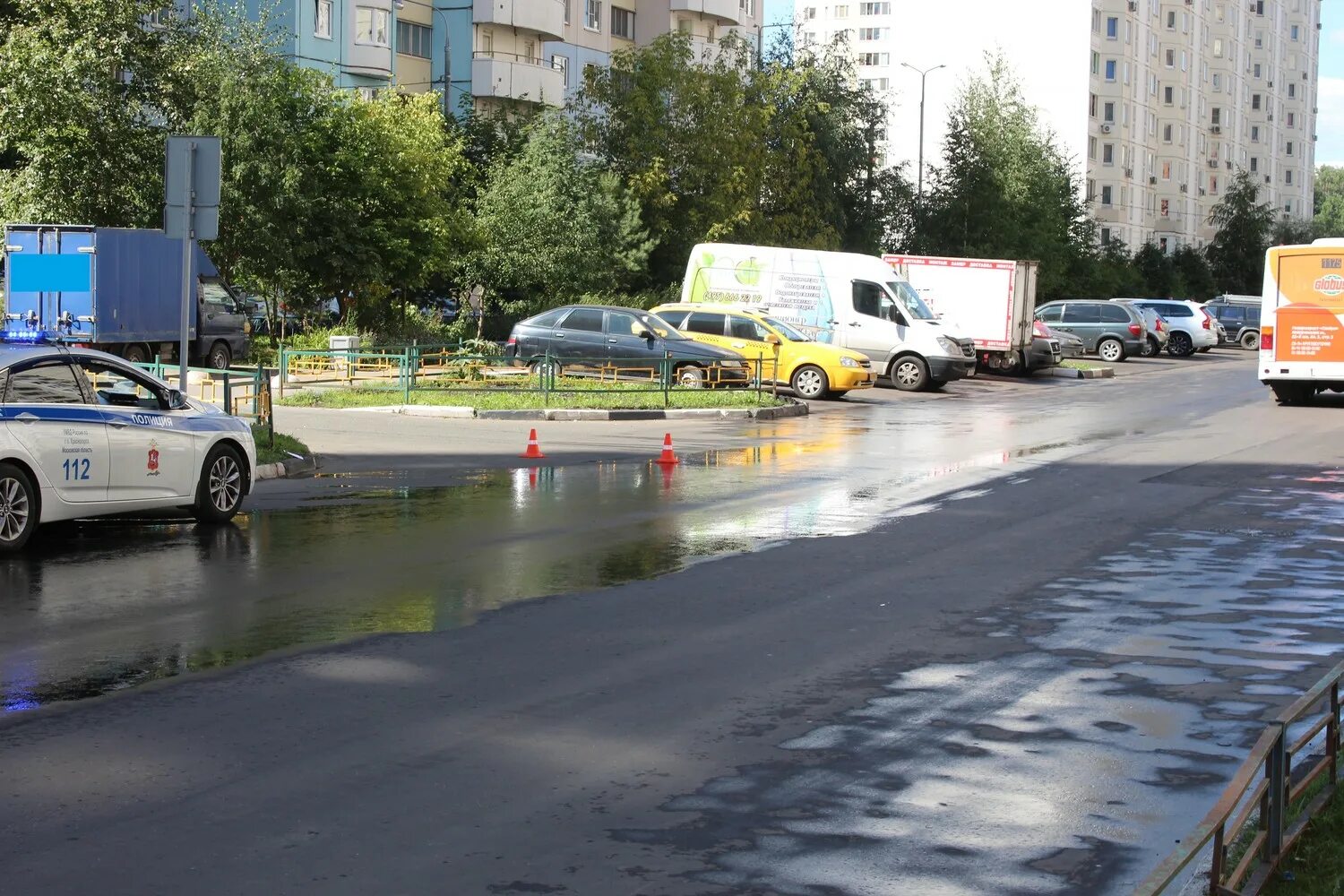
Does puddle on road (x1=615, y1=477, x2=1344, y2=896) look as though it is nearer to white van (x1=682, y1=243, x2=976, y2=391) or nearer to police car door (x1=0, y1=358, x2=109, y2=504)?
police car door (x1=0, y1=358, x2=109, y2=504)

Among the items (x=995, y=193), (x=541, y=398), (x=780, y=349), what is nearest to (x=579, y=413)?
(x=541, y=398)

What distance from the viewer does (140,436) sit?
12945 millimetres

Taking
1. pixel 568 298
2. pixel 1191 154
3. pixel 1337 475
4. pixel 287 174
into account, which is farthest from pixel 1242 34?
pixel 1337 475

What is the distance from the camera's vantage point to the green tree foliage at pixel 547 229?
142 ft

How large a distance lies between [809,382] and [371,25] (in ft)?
104

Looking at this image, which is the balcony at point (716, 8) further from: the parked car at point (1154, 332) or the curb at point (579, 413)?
the curb at point (579, 413)

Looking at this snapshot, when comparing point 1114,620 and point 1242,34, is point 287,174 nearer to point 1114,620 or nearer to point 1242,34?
point 1114,620

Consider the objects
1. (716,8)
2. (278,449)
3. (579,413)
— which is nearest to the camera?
(278,449)

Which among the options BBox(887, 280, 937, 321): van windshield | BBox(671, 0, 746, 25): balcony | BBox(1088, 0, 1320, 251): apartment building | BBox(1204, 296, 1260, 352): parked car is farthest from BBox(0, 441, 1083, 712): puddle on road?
BBox(1088, 0, 1320, 251): apartment building

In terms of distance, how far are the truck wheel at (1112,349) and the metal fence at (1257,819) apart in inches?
1917

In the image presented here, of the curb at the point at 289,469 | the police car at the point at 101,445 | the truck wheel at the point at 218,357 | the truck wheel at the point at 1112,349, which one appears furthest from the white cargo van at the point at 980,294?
the police car at the point at 101,445

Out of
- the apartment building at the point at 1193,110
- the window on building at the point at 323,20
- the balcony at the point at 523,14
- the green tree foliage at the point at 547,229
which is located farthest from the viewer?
the apartment building at the point at 1193,110

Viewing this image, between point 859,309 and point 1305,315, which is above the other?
point 859,309

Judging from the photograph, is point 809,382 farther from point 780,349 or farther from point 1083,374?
point 1083,374
